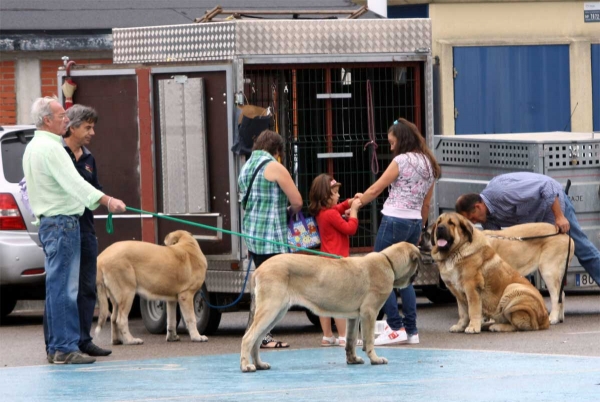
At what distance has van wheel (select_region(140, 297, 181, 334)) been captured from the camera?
1271 cm

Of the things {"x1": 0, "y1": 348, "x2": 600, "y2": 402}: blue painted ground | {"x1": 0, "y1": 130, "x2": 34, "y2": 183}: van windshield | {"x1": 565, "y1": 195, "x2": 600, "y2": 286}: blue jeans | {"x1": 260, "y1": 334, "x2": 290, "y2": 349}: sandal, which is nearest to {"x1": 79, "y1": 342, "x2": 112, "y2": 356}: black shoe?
{"x1": 0, "y1": 348, "x2": 600, "y2": 402}: blue painted ground

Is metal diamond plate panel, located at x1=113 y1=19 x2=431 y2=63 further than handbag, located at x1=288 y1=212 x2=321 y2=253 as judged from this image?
Yes

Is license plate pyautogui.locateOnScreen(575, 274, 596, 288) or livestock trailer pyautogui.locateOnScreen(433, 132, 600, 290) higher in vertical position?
livestock trailer pyautogui.locateOnScreen(433, 132, 600, 290)

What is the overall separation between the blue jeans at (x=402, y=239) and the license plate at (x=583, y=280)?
241 cm

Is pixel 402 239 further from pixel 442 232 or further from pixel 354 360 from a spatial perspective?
pixel 354 360

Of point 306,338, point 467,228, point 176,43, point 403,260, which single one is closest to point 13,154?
point 176,43

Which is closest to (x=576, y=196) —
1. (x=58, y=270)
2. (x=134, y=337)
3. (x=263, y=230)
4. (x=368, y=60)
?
(x=368, y=60)

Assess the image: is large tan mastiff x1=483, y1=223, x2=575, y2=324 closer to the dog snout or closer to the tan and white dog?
the tan and white dog

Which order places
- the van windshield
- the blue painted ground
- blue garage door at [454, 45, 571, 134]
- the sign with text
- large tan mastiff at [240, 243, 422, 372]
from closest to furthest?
1. the blue painted ground
2. large tan mastiff at [240, 243, 422, 372]
3. the van windshield
4. blue garage door at [454, 45, 571, 134]
5. the sign with text

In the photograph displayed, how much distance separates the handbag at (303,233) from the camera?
11.3 meters

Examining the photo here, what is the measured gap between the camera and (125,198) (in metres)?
12.9

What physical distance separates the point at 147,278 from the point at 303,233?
1442mm

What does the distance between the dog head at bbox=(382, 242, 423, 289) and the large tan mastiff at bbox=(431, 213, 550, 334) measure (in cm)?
182

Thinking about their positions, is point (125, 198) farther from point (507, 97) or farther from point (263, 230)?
point (507, 97)
